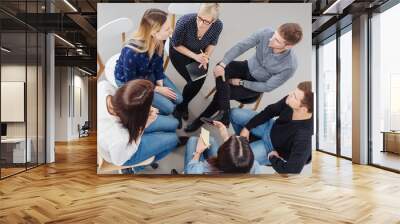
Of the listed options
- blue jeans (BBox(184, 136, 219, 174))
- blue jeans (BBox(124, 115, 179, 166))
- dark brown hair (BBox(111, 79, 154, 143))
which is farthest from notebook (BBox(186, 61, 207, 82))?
blue jeans (BBox(184, 136, 219, 174))

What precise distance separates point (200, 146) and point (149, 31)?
2.20 metres

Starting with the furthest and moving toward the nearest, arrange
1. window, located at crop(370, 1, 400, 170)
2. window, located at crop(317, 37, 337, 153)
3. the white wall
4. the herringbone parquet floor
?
the white wall → window, located at crop(317, 37, 337, 153) → window, located at crop(370, 1, 400, 170) → the herringbone parquet floor

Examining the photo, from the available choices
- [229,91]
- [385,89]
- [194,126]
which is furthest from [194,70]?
[385,89]

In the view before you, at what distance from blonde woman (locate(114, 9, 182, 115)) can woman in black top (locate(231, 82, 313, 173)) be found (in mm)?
1208

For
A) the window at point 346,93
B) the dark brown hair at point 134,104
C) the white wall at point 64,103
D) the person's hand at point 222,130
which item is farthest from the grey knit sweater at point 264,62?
the white wall at point 64,103

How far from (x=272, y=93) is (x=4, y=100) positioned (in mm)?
4655

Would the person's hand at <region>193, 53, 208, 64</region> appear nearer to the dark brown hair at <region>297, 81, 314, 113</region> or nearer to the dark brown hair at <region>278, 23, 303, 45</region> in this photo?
the dark brown hair at <region>278, 23, 303, 45</region>

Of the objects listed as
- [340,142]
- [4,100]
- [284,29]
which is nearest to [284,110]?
[284,29]

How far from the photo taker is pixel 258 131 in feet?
21.8

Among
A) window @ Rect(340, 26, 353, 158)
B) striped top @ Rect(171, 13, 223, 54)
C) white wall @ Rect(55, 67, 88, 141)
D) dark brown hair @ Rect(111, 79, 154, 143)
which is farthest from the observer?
white wall @ Rect(55, 67, 88, 141)

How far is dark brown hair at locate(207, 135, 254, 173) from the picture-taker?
21.8ft

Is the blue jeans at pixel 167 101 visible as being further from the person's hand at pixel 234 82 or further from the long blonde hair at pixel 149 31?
the person's hand at pixel 234 82

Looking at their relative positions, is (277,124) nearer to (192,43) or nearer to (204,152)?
(204,152)

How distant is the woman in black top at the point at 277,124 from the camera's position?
21.8 ft
